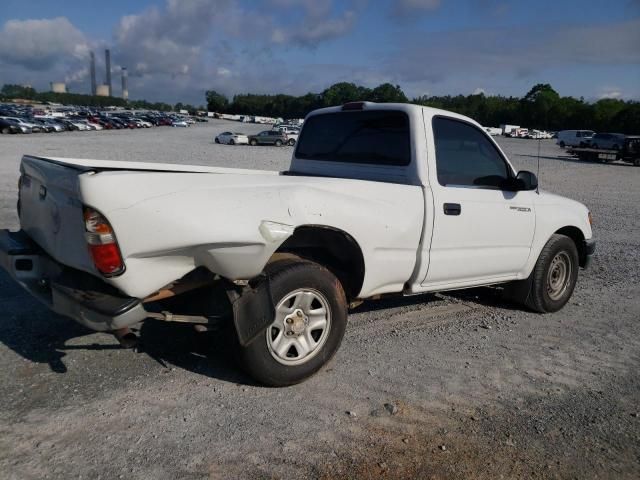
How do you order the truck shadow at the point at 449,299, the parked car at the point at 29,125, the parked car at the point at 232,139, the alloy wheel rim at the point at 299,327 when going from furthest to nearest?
the parked car at the point at 29,125 → the parked car at the point at 232,139 → the truck shadow at the point at 449,299 → the alloy wheel rim at the point at 299,327

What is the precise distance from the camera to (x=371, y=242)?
4180 mm

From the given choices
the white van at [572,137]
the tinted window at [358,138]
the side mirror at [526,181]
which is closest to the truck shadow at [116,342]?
the tinted window at [358,138]

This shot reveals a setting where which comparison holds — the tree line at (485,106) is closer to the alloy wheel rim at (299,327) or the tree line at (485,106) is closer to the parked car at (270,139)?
the parked car at (270,139)

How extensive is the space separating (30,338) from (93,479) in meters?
2.04

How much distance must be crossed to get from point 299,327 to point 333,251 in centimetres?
70

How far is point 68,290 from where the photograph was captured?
3.45m

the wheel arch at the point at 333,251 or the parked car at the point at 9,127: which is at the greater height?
the parked car at the point at 9,127

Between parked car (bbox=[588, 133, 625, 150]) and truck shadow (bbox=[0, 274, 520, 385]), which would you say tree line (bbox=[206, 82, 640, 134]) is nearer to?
parked car (bbox=[588, 133, 625, 150])

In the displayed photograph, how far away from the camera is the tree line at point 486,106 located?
82812 millimetres

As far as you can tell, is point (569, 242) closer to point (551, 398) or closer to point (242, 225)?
point (551, 398)

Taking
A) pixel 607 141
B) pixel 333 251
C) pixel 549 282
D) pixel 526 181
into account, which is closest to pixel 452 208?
pixel 526 181

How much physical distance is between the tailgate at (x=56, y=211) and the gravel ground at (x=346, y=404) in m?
0.91

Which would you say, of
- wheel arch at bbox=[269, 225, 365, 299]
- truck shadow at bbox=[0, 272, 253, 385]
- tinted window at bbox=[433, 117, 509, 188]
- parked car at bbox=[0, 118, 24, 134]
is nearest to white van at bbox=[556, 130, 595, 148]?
parked car at bbox=[0, 118, 24, 134]

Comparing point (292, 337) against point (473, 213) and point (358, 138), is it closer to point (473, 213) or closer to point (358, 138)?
point (473, 213)
